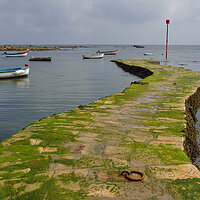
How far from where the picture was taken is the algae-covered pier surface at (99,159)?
147 inches

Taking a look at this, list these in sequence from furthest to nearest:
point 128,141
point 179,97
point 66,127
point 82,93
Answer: point 82,93 < point 179,97 < point 66,127 < point 128,141

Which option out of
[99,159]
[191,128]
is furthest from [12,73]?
[99,159]

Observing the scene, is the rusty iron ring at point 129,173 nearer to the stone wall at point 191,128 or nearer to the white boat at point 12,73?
the stone wall at point 191,128

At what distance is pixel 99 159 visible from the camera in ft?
15.5

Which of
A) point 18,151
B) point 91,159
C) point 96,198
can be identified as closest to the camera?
point 96,198

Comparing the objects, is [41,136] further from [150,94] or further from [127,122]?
[150,94]

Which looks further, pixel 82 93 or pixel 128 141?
pixel 82 93

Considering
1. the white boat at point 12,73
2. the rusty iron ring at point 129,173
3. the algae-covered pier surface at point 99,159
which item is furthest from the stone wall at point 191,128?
the white boat at point 12,73

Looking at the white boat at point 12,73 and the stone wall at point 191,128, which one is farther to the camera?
the white boat at point 12,73

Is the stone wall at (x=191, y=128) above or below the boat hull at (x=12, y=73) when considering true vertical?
below

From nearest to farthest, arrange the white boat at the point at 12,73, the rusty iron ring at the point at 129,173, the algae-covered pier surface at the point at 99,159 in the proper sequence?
the algae-covered pier surface at the point at 99,159 < the rusty iron ring at the point at 129,173 < the white boat at the point at 12,73

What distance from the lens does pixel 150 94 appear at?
452 inches

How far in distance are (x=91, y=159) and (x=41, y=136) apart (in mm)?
1780

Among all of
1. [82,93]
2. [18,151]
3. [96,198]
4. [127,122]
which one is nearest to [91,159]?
[96,198]
